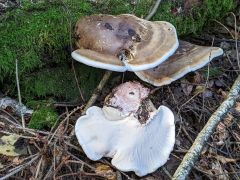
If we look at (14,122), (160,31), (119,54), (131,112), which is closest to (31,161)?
(14,122)

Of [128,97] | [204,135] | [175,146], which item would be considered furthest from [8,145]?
[204,135]

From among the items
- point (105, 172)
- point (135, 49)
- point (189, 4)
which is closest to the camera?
point (105, 172)

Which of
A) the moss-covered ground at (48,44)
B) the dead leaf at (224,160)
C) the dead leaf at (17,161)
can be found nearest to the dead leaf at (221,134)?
the dead leaf at (224,160)

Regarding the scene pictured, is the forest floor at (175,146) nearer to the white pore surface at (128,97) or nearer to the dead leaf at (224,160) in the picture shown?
the dead leaf at (224,160)

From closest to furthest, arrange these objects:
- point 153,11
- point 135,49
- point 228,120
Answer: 1. point 135,49
2. point 228,120
3. point 153,11

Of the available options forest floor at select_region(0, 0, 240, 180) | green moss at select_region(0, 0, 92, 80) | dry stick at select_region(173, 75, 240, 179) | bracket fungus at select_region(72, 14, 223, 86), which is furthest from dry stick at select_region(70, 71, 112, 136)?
dry stick at select_region(173, 75, 240, 179)

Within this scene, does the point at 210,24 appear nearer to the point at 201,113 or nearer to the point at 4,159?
the point at 201,113

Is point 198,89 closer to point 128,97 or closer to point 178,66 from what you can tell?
point 178,66
